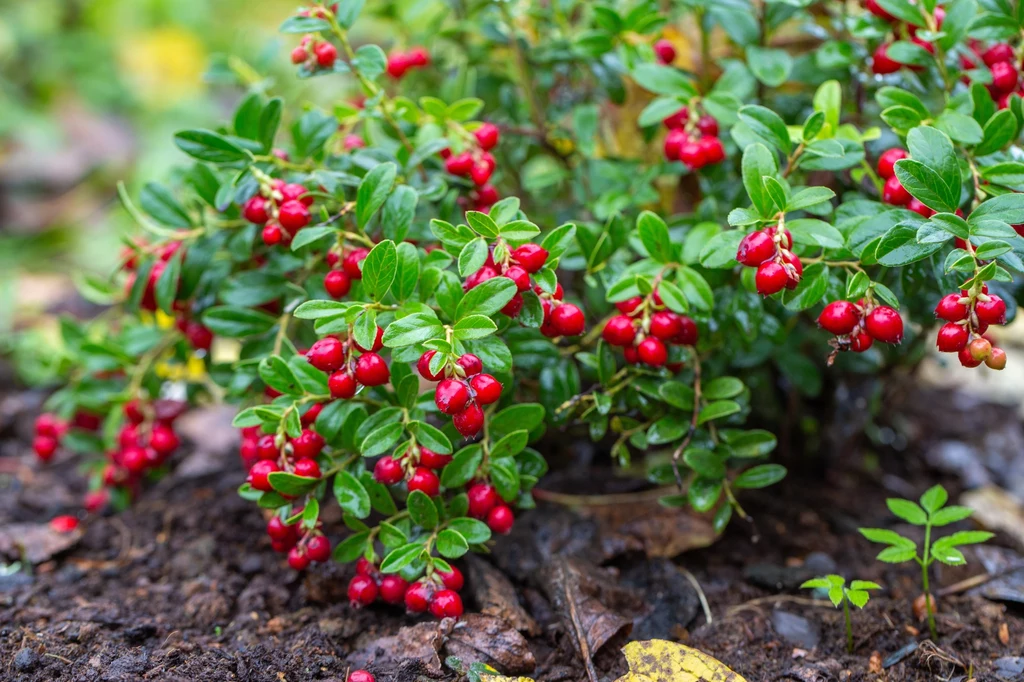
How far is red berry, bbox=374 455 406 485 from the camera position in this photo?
1754 mm

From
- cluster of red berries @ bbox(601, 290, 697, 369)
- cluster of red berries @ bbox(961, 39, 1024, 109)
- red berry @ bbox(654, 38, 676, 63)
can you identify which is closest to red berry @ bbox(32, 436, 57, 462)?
cluster of red berries @ bbox(601, 290, 697, 369)

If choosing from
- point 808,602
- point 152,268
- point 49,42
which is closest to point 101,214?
point 49,42

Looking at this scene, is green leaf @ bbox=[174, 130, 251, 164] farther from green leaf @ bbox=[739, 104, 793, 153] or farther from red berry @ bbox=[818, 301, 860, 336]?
red berry @ bbox=[818, 301, 860, 336]

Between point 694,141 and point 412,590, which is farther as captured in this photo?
point 694,141

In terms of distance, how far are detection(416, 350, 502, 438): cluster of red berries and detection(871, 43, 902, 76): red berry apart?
1.29 metres

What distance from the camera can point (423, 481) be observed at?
5.74ft

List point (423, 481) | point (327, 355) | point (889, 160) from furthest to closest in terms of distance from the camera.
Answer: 1. point (889, 160)
2. point (423, 481)
3. point (327, 355)

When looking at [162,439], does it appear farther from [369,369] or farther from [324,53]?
[324,53]

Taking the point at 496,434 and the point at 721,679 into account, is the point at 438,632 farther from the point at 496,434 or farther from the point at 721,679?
the point at 721,679

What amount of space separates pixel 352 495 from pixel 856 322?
3.63 feet

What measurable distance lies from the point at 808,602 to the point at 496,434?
0.92m

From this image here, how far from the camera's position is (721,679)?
1750 millimetres

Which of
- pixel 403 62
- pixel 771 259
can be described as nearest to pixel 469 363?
pixel 771 259

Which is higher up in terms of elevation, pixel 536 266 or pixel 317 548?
pixel 536 266
